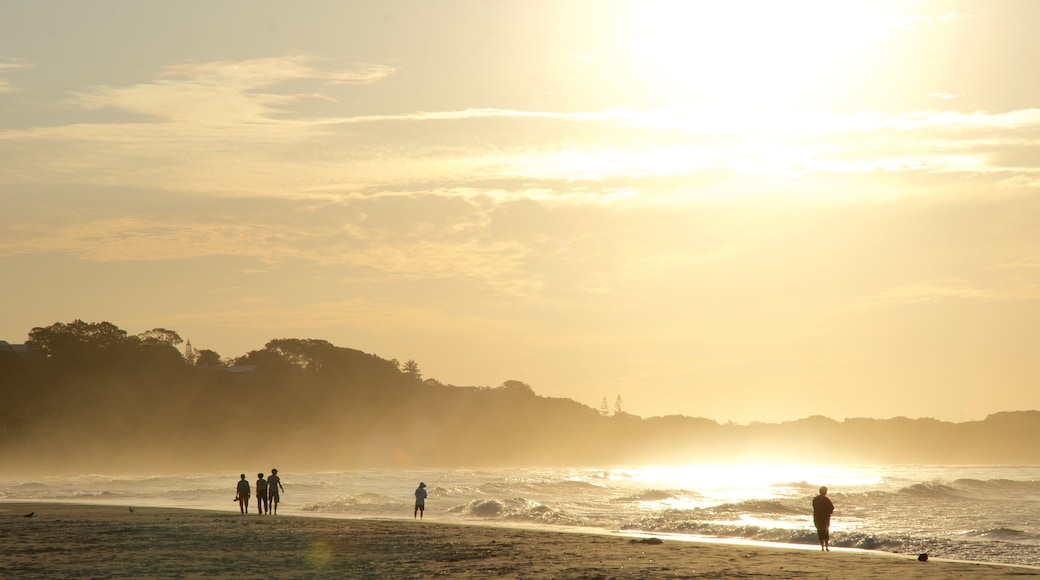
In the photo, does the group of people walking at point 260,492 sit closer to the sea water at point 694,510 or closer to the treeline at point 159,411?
the sea water at point 694,510

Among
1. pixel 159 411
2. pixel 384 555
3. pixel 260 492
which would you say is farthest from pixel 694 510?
pixel 159 411

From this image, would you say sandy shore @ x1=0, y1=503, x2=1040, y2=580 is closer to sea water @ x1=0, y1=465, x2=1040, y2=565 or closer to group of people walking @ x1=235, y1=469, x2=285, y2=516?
group of people walking @ x1=235, y1=469, x2=285, y2=516

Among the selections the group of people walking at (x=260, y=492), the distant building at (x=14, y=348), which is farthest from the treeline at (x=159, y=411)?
the group of people walking at (x=260, y=492)

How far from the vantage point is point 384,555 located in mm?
24219

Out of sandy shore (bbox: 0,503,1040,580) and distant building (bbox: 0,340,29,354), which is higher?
A: distant building (bbox: 0,340,29,354)

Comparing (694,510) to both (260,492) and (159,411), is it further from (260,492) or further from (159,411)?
(159,411)

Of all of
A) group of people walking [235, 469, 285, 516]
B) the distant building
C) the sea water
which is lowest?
the sea water

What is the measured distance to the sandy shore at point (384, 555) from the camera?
20891 millimetres

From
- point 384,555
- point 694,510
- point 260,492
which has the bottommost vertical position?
point 694,510

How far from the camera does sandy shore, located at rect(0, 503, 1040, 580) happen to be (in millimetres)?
20891

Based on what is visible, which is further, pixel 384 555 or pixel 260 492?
pixel 260 492

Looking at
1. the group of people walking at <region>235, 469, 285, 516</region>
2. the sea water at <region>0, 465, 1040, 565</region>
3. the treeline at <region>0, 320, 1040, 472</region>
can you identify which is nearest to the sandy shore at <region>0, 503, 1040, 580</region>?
the group of people walking at <region>235, 469, 285, 516</region>

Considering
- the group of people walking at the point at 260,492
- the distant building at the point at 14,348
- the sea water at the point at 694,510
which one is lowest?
the sea water at the point at 694,510

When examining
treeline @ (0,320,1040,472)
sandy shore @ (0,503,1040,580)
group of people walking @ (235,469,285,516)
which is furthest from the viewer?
treeline @ (0,320,1040,472)
